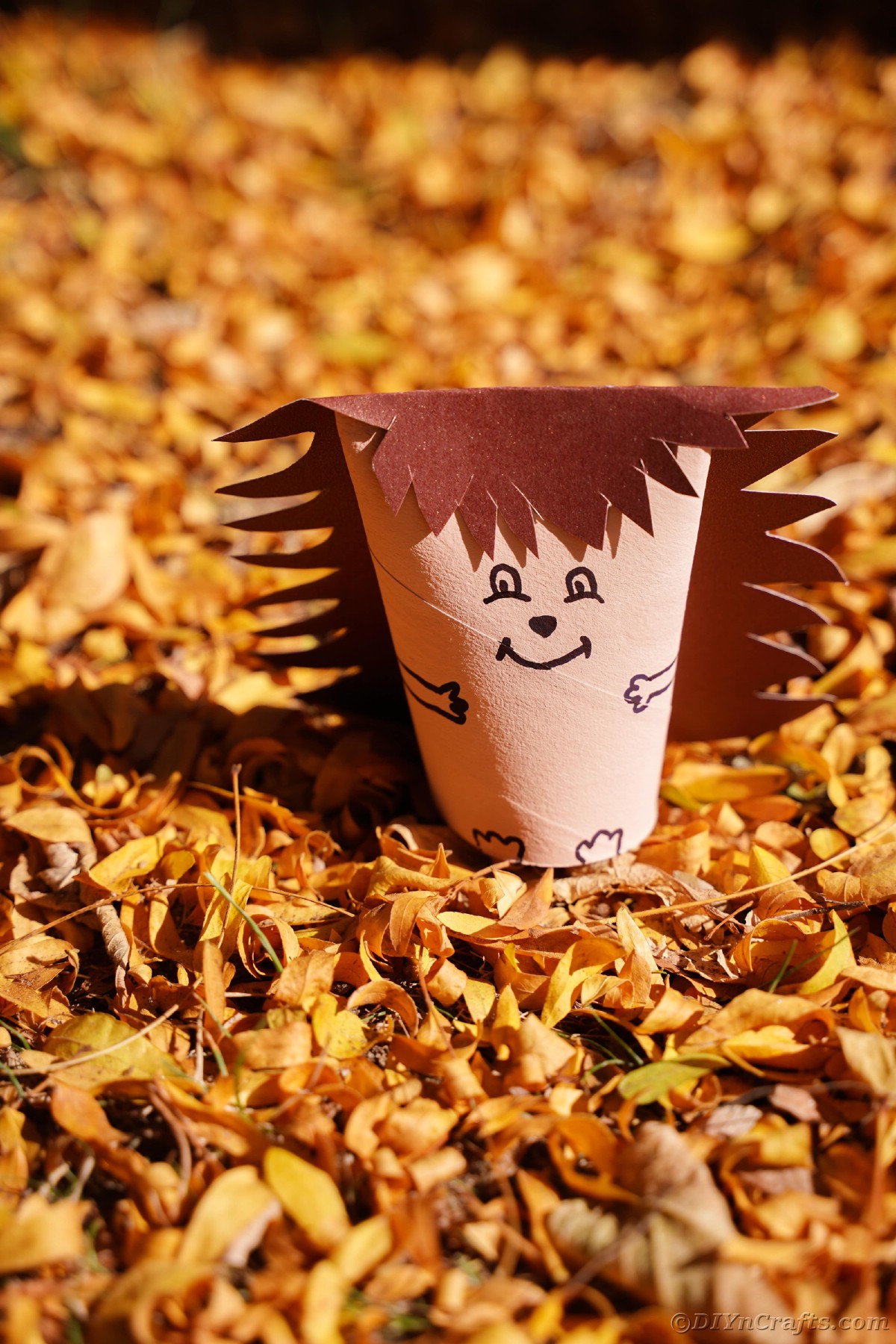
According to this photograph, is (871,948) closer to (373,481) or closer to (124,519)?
(373,481)

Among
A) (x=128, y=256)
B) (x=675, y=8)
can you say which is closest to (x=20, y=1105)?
(x=128, y=256)

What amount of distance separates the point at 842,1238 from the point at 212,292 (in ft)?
7.16

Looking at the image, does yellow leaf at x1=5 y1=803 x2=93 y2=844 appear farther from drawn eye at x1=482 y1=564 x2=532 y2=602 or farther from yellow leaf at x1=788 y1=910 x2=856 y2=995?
yellow leaf at x1=788 y1=910 x2=856 y2=995

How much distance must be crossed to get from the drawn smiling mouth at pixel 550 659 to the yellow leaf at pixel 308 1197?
46cm

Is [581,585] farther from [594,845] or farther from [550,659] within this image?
[594,845]

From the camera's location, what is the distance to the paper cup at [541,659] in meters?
0.87

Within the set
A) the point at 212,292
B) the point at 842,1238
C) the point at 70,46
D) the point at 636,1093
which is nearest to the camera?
the point at 842,1238

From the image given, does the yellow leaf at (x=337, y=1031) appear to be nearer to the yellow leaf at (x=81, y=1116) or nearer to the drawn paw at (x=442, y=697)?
the yellow leaf at (x=81, y=1116)

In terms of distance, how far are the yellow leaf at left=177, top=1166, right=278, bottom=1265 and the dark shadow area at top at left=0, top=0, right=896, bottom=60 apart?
3.25 m

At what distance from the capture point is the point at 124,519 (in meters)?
1.62

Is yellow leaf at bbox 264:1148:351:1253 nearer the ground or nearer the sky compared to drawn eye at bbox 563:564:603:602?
nearer the ground

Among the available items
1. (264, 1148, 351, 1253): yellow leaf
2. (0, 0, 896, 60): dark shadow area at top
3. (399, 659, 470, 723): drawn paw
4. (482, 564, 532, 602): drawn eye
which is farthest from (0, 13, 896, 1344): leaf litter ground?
(0, 0, 896, 60): dark shadow area at top

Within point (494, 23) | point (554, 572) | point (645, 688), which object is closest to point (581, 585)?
point (554, 572)

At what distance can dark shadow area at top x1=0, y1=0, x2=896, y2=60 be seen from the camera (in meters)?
2.93
